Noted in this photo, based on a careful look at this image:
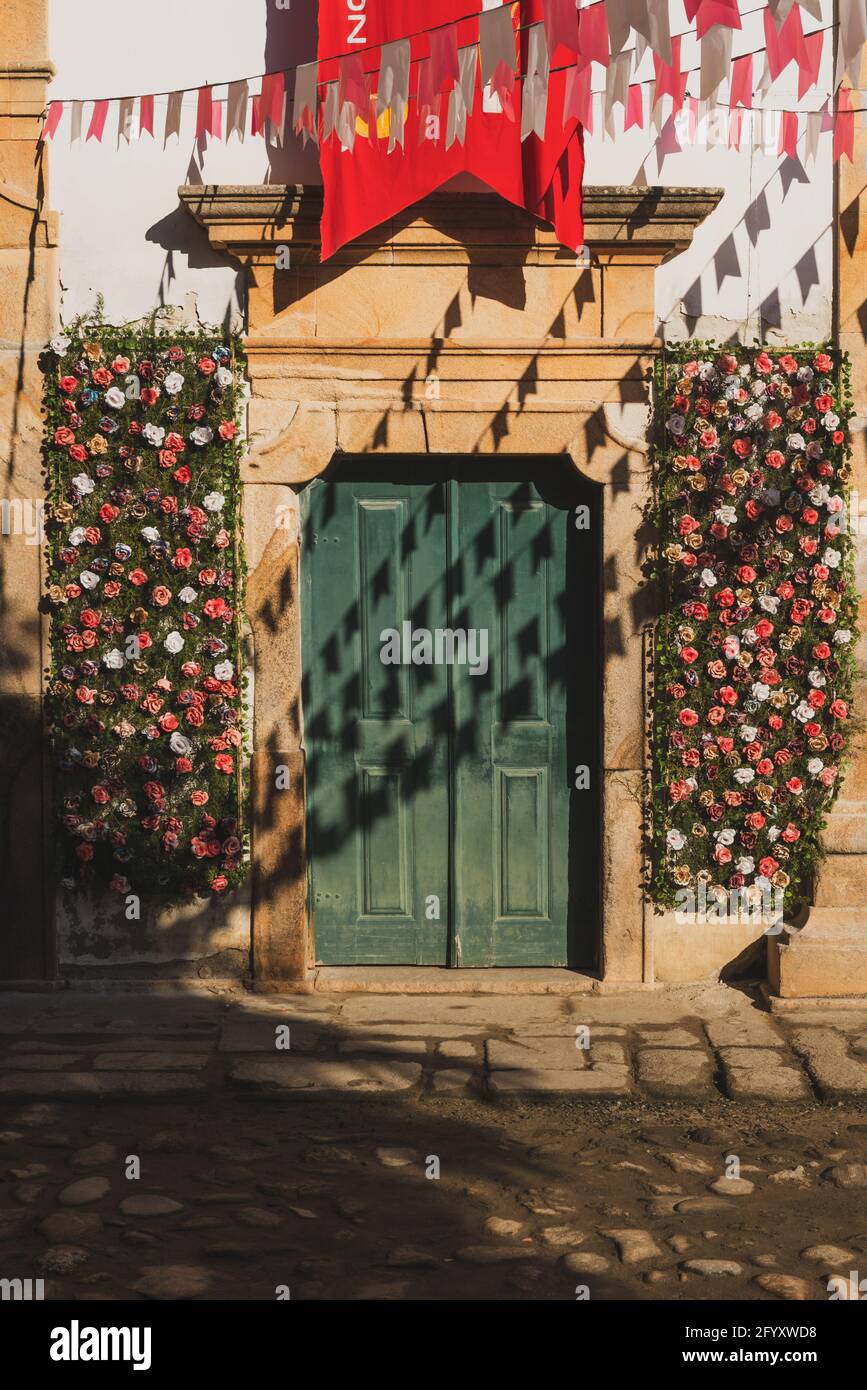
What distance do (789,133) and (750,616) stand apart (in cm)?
205

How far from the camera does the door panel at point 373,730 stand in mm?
7098

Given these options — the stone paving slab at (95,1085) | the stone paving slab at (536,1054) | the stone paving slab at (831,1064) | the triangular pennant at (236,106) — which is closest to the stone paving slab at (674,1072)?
the stone paving slab at (536,1054)

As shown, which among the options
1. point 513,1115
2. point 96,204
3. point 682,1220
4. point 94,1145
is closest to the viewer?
point 682,1220

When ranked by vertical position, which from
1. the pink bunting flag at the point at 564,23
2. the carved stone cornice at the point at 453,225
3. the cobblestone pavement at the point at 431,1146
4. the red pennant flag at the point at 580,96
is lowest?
the cobblestone pavement at the point at 431,1146

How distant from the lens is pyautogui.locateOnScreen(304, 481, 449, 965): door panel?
23.3 ft

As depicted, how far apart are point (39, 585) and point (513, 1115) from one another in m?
3.11

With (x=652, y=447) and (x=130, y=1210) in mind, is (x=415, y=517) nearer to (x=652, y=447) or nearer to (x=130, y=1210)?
A: (x=652, y=447)

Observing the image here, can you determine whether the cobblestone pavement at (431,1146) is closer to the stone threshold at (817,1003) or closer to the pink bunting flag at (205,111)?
the stone threshold at (817,1003)

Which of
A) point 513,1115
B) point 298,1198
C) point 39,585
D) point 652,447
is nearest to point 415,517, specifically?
point 652,447

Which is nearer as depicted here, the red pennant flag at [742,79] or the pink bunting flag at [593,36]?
the pink bunting flag at [593,36]

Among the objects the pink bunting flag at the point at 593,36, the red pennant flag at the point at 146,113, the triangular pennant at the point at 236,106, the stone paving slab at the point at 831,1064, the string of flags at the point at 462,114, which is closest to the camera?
the pink bunting flag at the point at 593,36

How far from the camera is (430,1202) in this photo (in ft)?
15.8

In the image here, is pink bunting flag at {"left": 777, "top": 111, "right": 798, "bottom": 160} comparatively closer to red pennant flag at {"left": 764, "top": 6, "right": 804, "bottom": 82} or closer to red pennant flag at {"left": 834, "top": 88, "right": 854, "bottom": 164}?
red pennant flag at {"left": 834, "top": 88, "right": 854, "bottom": 164}

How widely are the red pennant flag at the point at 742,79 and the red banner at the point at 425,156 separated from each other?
0.68 meters
